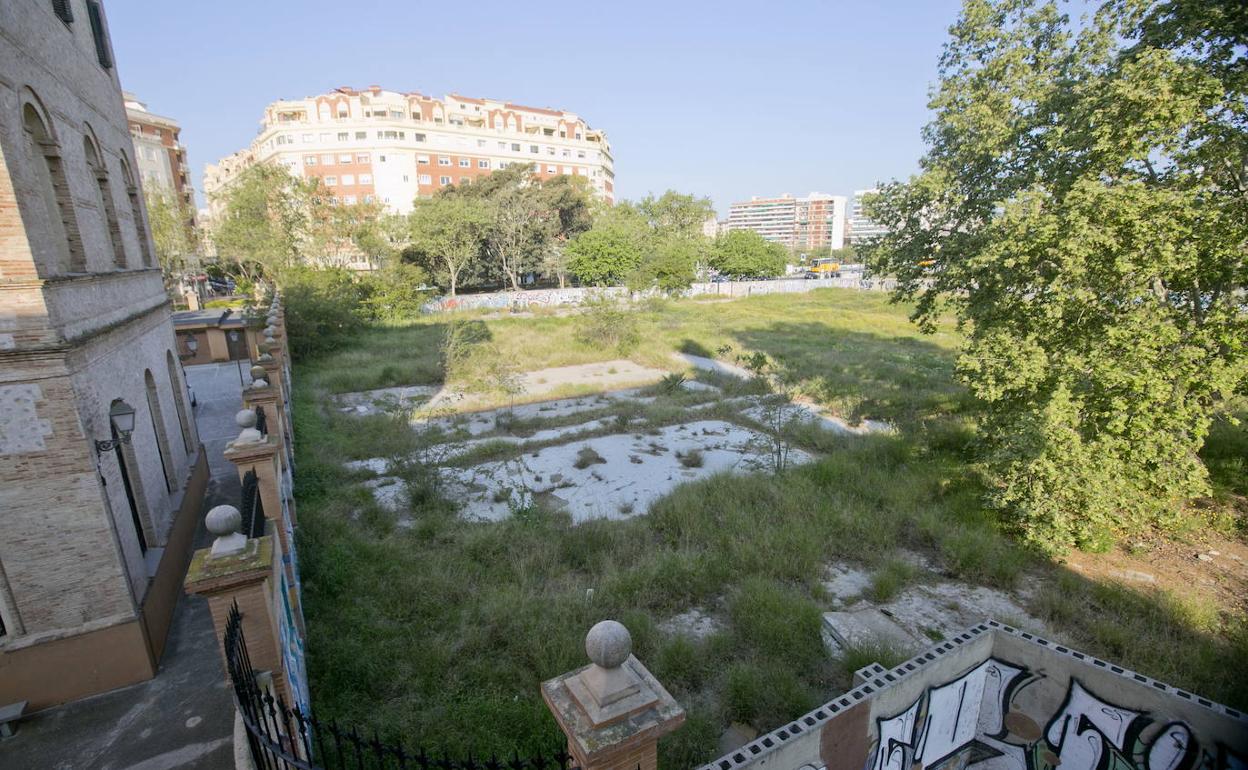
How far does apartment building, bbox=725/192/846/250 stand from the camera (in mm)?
175000

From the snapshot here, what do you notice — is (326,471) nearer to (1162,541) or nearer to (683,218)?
(1162,541)

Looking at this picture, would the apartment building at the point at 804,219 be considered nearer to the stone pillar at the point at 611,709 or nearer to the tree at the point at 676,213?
the tree at the point at 676,213

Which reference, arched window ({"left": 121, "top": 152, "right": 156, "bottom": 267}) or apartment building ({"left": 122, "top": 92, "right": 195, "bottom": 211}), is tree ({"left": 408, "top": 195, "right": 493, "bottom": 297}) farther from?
arched window ({"left": 121, "top": 152, "right": 156, "bottom": 267})

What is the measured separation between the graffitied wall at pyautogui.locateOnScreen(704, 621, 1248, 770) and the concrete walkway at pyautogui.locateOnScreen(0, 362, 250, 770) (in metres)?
4.43

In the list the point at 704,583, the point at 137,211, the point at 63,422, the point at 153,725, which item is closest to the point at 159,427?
the point at 63,422

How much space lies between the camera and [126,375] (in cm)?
654

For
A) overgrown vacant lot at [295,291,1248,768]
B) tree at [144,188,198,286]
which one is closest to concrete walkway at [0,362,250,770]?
overgrown vacant lot at [295,291,1248,768]

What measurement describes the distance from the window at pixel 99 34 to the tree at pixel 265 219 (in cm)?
2188

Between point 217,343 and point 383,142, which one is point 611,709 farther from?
point 383,142

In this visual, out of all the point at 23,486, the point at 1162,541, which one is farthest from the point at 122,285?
the point at 1162,541

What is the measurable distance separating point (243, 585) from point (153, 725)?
269 centimetres

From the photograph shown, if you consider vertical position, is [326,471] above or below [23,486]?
below

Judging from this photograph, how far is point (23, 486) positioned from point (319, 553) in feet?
9.47

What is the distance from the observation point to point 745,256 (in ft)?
183
